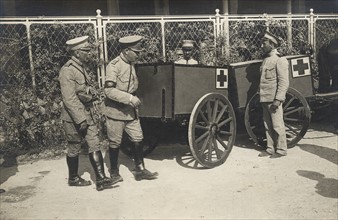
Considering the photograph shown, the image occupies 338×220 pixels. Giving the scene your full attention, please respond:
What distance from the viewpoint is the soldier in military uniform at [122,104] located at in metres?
5.07

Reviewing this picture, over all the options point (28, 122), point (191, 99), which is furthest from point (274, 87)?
point (28, 122)

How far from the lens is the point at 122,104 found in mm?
5156

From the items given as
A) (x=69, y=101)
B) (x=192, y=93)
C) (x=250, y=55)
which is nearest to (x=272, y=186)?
(x=192, y=93)

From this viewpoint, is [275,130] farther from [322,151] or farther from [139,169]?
[139,169]

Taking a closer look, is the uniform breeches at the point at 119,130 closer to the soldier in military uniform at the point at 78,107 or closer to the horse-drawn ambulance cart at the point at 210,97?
the soldier in military uniform at the point at 78,107

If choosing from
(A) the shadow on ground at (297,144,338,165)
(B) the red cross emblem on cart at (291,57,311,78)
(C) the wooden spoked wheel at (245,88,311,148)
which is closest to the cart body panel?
(C) the wooden spoked wheel at (245,88,311,148)

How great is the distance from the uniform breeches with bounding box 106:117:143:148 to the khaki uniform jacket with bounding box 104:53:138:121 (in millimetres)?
71

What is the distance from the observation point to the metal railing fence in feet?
23.0

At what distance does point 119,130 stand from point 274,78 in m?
2.46

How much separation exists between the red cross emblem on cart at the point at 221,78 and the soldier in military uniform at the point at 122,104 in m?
1.29

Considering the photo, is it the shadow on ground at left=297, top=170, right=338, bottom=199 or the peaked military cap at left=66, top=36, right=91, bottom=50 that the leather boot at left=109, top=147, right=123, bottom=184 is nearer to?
the peaked military cap at left=66, top=36, right=91, bottom=50

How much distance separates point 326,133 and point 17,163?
5520 millimetres

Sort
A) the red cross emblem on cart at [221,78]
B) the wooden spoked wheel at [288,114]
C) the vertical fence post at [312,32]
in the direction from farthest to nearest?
the vertical fence post at [312,32]
the wooden spoked wheel at [288,114]
the red cross emblem on cart at [221,78]

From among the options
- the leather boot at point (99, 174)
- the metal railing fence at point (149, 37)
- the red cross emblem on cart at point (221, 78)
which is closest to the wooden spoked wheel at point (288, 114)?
the red cross emblem on cart at point (221, 78)
